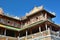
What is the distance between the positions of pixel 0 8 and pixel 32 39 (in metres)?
12.3

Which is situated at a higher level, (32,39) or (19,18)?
(19,18)

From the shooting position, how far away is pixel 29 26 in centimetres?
3070

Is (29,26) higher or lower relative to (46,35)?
higher

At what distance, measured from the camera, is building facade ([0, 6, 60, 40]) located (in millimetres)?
28534

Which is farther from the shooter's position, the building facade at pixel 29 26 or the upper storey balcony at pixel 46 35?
the building facade at pixel 29 26

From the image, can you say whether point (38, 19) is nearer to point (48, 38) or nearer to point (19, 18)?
point (19, 18)

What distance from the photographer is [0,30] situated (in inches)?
1212

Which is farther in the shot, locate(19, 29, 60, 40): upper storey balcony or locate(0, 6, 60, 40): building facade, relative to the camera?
locate(0, 6, 60, 40): building facade

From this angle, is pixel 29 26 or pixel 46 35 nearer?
pixel 46 35

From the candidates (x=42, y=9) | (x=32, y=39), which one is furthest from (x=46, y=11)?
(x=32, y=39)

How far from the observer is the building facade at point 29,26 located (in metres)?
28.5

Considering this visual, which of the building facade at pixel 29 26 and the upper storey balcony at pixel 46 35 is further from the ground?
the building facade at pixel 29 26

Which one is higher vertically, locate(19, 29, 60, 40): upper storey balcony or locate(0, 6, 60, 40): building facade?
locate(0, 6, 60, 40): building facade

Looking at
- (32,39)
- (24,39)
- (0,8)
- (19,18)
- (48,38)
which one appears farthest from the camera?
(19,18)
